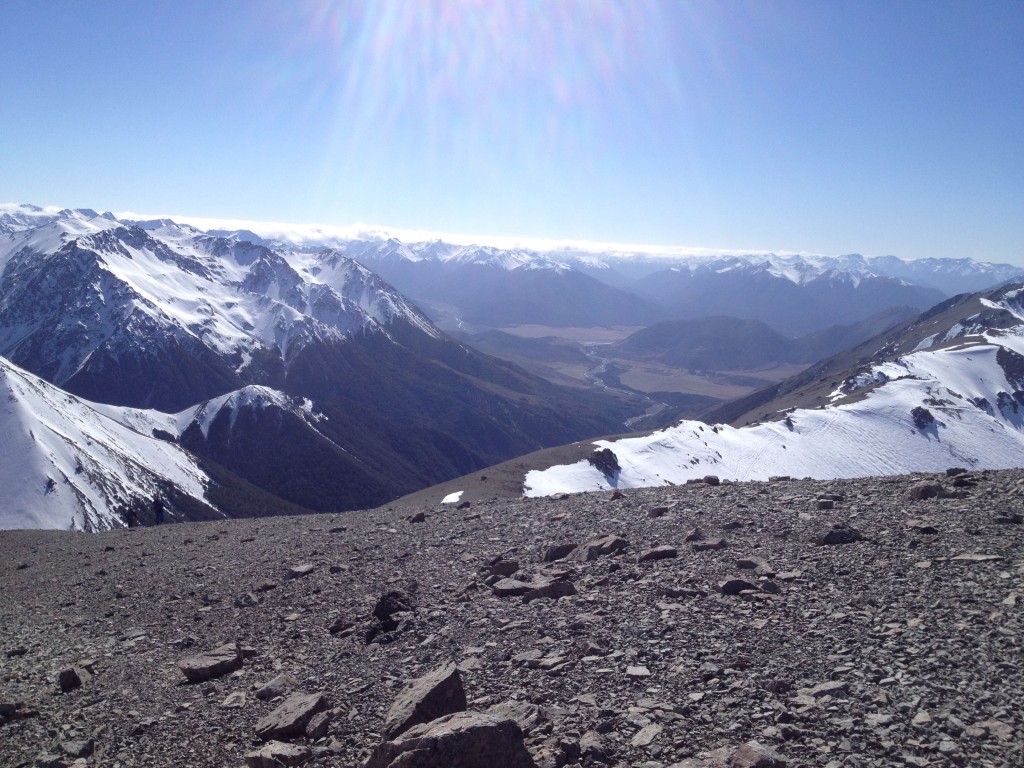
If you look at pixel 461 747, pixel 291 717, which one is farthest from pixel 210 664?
pixel 461 747

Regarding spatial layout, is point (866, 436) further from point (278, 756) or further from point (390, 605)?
point (278, 756)

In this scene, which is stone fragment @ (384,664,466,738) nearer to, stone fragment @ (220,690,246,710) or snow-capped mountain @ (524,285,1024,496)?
stone fragment @ (220,690,246,710)

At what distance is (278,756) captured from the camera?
8930 mm

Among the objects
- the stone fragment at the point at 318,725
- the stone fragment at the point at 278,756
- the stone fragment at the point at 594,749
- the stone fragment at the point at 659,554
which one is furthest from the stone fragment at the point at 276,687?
the stone fragment at the point at 659,554

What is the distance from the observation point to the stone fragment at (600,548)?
51.5 ft

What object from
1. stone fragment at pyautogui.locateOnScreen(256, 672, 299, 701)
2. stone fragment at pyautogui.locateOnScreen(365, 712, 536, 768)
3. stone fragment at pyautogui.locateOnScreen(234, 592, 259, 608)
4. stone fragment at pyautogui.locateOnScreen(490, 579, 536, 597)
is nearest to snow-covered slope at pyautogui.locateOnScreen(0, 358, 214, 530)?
stone fragment at pyautogui.locateOnScreen(234, 592, 259, 608)

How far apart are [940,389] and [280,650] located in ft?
496

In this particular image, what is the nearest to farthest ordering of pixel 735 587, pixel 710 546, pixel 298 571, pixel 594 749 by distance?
pixel 594 749 < pixel 735 587 < pixel 710 546 < pixel 298 571

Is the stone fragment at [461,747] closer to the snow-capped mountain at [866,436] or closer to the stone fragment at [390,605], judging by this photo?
the stone fragment at [390,605]

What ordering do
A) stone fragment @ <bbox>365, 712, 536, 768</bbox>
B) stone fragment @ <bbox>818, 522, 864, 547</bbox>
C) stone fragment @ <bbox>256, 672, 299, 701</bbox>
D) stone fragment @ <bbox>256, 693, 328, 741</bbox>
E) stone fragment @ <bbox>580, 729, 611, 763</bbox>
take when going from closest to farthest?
1. stone fragment @ <bbox>365, 712, 536, 768</bbox>
2. stone fragment @ <bbox>580, 729, 611, 763</bbox>
3. stone fragment @ <bbox>256, 693, 328, 741</bbox>
4. stone fragment @ <bbox>256, 672, 299, 701</bbox>
5. stone fragment @ <bbox>818, 522, 864, 547</bbox>

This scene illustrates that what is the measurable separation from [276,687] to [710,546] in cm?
953

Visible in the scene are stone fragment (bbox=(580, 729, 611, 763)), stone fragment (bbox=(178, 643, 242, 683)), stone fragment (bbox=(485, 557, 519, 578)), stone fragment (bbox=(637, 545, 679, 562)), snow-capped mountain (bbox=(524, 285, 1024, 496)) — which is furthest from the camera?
snow-capped mountain (bbox=(524, 285, 1024, 496))

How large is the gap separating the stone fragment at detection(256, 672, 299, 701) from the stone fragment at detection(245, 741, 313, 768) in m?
1.85

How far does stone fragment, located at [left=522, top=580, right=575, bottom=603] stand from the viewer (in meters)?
13.4
